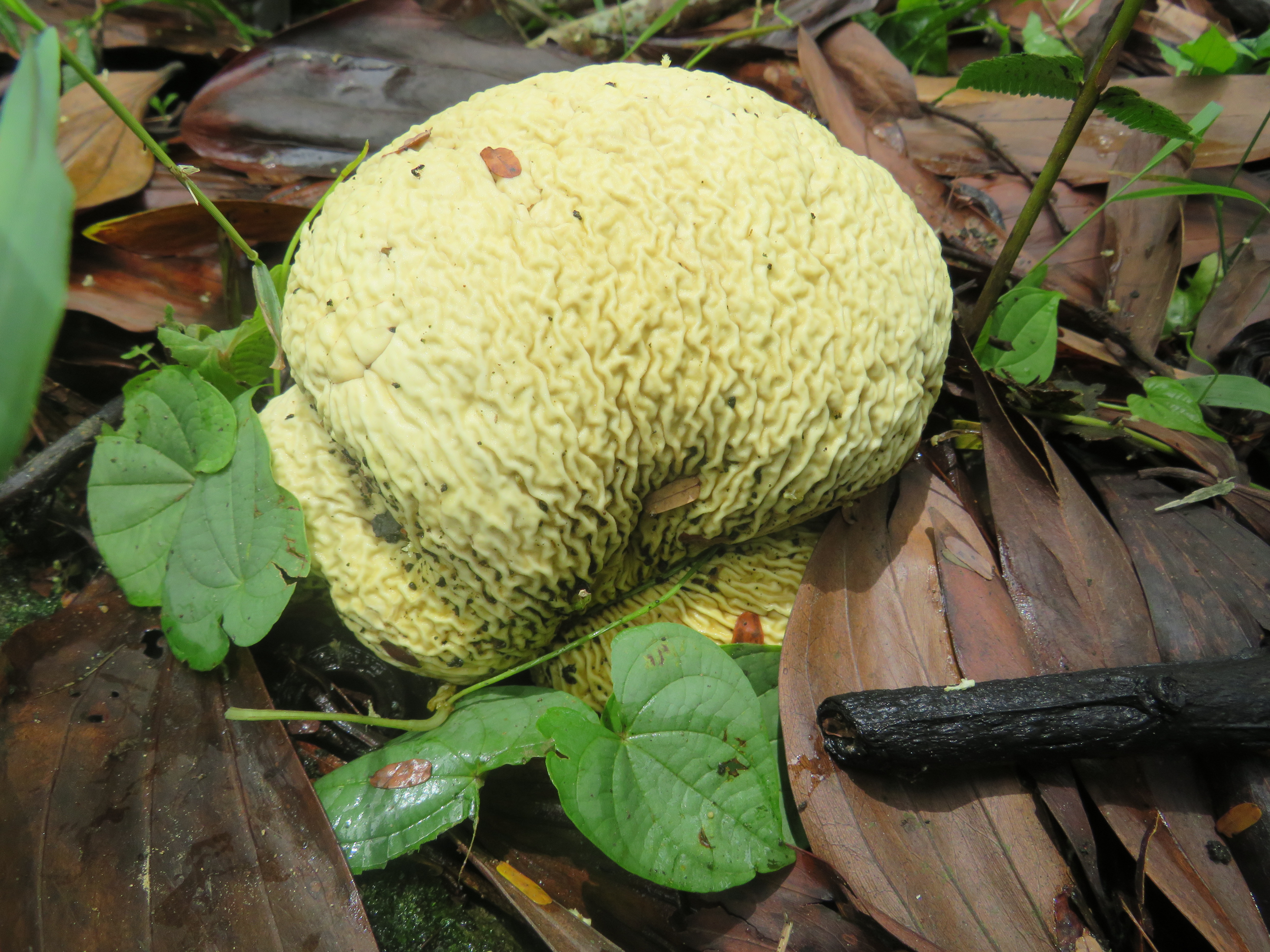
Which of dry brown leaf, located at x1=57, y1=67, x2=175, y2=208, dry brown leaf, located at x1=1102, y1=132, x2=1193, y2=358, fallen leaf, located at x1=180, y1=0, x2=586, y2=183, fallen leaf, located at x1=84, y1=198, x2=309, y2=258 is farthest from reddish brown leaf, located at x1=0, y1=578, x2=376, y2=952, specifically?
dry brown leaf, located at x1=1102, y1=132, x2=1193, y2=358

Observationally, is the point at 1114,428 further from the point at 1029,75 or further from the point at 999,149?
the point at 999,149

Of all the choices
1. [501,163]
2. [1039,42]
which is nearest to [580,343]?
[501,163]

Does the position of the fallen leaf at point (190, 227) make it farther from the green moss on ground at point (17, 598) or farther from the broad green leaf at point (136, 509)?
the green moss on ground at point (17, 598)

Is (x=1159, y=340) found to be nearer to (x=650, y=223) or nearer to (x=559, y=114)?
(x=650, y=223)

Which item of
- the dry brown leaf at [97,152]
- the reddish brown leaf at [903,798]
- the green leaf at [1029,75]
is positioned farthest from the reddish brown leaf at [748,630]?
the dry brown leaf at [97,152]

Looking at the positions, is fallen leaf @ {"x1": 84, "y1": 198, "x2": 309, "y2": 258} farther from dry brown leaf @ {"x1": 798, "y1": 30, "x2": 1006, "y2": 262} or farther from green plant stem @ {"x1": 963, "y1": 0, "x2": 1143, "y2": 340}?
green plant stem @ {"x1": 963, "y1": 0, "x2": 1143, "y2": 340}

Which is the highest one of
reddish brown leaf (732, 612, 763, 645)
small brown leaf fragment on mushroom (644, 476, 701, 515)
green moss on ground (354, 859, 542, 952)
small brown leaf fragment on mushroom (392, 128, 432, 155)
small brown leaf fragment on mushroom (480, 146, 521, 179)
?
small brown leaf fragment on mushroom (480, 146, 521, 179)
